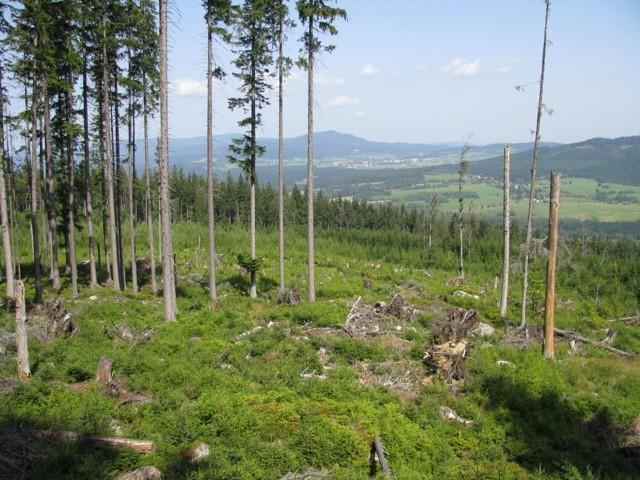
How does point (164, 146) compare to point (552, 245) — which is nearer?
point (552, 245)

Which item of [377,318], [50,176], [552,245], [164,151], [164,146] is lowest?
[377,318]

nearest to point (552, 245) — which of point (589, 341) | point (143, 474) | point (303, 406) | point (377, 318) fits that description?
point (589, 341)

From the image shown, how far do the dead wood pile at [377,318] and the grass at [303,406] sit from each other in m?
0.62

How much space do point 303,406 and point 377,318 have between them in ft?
22.3

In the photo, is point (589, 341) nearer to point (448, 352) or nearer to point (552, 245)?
point (552, 245)

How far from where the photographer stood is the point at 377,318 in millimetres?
14750

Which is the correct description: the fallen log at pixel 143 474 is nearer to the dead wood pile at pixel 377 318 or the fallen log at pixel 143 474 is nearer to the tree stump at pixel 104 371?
the tree stump at pixel 104 371

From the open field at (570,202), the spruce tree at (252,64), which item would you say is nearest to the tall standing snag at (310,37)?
the spruce tree at (252,64)

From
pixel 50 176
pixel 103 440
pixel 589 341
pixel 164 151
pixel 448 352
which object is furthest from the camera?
Result: pixel 50 176

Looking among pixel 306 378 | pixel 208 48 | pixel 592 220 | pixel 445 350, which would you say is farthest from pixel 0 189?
pixel 592 220

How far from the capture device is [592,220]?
13300 centimetres

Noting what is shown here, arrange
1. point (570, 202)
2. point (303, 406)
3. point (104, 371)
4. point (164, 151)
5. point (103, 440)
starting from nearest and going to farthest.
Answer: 1. point (103, 440)
2. point (303, 406)
3. point (104, 371)
4. point (164, 151)
5. point (570, 202)

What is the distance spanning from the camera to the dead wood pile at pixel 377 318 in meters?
13.7

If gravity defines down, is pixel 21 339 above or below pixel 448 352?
above
